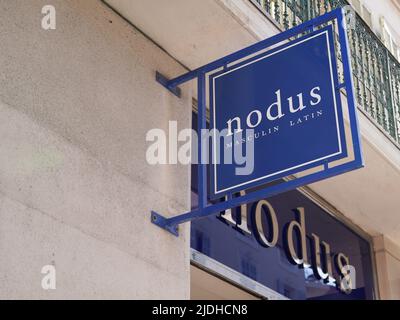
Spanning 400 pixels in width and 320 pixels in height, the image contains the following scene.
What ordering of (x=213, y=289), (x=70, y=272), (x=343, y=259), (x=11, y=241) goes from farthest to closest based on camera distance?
(x=343, y=259)
(x=213, y=289)
(x=70, y=272)
(x=11, y=241)

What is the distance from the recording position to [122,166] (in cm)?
595

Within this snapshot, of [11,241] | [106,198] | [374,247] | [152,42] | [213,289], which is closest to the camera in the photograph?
[11,241]

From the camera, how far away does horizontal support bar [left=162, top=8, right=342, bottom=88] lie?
5.86 m

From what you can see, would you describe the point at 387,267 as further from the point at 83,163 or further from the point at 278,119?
the point at 83,163

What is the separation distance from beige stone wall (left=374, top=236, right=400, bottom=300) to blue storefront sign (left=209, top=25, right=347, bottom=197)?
12.9 ft

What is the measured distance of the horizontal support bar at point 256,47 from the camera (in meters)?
5.86

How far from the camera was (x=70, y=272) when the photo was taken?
5.21 metres

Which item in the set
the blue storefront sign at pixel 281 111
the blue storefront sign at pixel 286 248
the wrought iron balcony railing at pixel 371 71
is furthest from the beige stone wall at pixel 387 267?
the blue storefront sign at pixel 281 111

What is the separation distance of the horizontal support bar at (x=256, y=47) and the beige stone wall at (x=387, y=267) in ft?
12.3

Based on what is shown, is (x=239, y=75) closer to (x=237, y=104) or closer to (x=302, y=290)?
(x=237, y=104)
